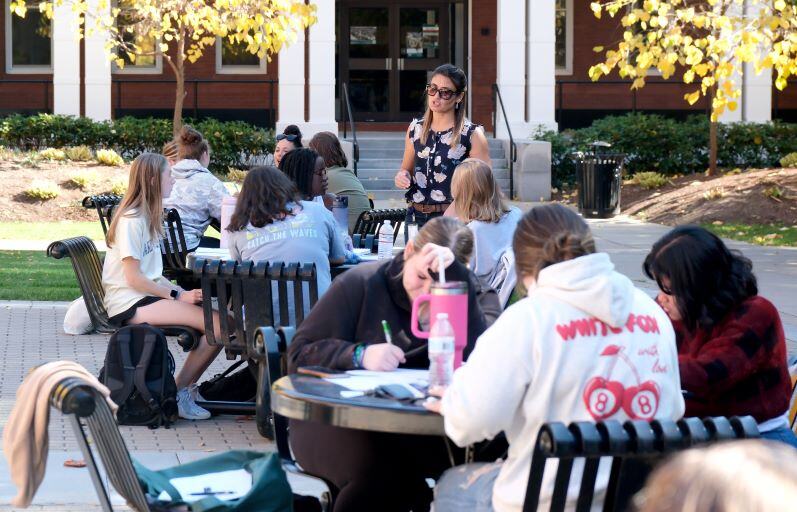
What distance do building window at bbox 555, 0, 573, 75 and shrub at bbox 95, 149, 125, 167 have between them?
1056 cm

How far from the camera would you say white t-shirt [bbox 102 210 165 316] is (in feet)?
24.1

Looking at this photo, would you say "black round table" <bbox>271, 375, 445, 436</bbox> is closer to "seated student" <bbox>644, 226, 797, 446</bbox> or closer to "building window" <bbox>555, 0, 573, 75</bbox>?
"seated student" <bbox>644, 226, 797, 446</bbox>

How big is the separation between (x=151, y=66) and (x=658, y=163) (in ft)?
37.3

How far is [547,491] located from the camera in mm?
3412

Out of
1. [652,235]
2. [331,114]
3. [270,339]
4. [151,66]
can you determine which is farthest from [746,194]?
[270,339]

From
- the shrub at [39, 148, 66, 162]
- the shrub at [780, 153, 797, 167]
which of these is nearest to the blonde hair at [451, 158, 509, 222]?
the shrub at [39, 148, 66, 162]

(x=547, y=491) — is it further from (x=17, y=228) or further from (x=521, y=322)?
(x=17, y=228)

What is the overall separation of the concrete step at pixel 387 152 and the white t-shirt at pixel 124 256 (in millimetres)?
15473

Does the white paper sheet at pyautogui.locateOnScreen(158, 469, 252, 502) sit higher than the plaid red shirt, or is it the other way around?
the plaid red shirt

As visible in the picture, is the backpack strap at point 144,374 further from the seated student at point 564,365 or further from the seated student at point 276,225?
the seated student at point 564,365

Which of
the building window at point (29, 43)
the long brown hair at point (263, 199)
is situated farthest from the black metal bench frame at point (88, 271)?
the building window at point (29, 43)

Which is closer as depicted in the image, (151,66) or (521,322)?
(521,322)

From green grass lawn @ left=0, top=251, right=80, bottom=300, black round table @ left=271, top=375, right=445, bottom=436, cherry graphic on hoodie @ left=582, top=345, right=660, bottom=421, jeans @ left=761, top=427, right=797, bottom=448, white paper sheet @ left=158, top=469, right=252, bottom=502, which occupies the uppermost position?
cherry graphic on hoodie @ left=582, top=345, right=660, bottom=421

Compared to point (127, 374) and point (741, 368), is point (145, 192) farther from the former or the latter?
point (741, 368)
